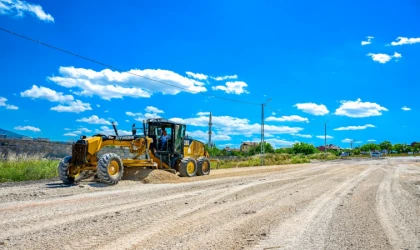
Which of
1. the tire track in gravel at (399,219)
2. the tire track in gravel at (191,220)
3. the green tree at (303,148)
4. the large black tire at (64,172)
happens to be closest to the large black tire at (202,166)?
the large black tire at (64,172)

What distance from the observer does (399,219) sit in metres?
7.43

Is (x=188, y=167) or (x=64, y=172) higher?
(x=188, y=167)

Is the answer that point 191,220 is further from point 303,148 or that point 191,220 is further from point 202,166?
point 303,148

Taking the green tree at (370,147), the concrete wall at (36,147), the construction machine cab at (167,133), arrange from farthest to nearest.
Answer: the green tree at (370,147) < the concrete wall at (36,147) < the construction machine cab at (167,133)

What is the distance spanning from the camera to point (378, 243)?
5.51 metres

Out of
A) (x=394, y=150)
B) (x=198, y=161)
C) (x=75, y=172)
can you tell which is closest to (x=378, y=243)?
(x=75, y=172)

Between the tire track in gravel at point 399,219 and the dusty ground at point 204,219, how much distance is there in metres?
0.02

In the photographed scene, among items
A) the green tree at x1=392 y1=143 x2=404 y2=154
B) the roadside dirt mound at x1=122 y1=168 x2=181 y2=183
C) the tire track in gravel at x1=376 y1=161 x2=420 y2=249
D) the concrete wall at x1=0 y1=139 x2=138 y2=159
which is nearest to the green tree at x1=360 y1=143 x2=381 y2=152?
the green tree at x1=392 y1=143 x2=404 y2=154

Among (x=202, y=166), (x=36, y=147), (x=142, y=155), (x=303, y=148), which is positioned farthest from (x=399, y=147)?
(x=142, y=155)

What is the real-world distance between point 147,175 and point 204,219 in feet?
26.2

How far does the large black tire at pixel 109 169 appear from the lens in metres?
12.3

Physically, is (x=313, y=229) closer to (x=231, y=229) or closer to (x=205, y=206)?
(x=231, y=229)

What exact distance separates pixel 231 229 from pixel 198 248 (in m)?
1.31

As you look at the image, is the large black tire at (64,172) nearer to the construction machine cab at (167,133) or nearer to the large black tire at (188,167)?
the construction machine cab at (167,133)
